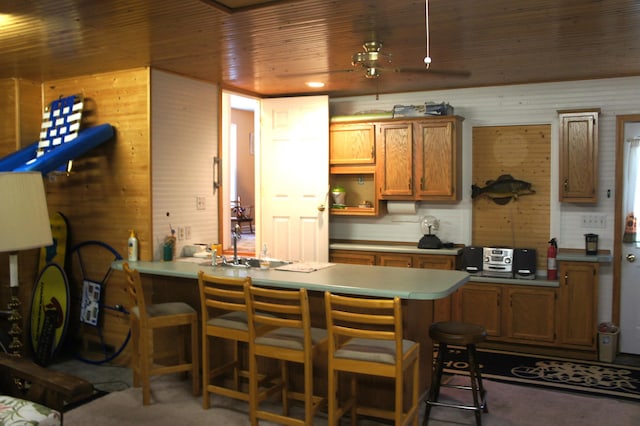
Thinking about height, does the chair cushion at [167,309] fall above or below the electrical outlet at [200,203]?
below

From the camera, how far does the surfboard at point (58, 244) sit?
537cm

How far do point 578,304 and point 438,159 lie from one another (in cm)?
189

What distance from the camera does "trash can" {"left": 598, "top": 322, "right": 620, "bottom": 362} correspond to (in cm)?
521

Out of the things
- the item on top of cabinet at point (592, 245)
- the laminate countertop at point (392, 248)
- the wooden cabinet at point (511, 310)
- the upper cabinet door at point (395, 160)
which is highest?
the upper cabinet door at point (395, 160)

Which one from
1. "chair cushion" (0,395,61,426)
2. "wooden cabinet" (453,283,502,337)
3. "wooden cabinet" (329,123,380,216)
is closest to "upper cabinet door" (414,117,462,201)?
"wooden cabinet" (329,123,380,216)

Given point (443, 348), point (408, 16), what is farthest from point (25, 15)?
point (443, 348)

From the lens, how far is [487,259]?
18.9 feet

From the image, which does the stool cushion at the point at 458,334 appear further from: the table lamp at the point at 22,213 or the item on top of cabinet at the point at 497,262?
the table lamp at the point at 22,213

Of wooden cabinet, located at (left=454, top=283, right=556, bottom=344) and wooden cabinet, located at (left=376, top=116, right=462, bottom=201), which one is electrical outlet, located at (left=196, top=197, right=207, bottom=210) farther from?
wooden cabinet, located at (left=454, top=283, right=556, bottom=344)

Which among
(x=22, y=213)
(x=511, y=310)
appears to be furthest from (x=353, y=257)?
(x=22, y=213)

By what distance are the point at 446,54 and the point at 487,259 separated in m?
2.17

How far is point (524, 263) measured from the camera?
5.63 meters

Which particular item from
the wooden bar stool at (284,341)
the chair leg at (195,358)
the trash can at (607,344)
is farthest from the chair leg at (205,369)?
the trash can at (607,344)

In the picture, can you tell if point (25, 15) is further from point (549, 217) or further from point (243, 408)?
point (549, 217)
